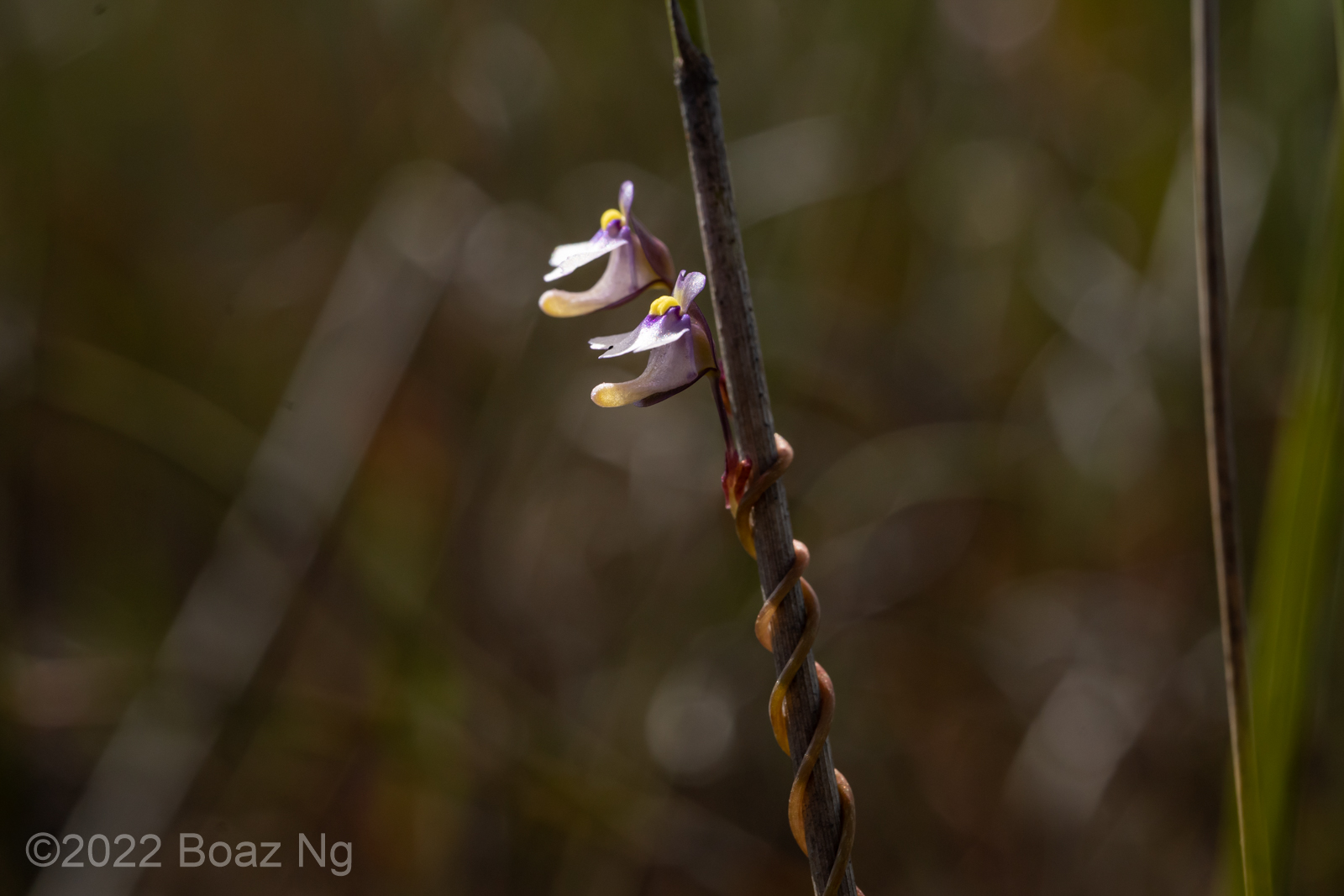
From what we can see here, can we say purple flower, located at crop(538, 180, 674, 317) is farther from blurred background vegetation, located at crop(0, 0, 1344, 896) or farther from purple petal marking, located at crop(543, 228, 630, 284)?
blurred background vegetation, located at crop(0, 0, 1344, 896)

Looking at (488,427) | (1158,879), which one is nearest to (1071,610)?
(1158,879)

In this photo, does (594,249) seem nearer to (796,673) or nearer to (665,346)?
(665,346)

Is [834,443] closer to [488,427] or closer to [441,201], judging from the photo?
[488,427]

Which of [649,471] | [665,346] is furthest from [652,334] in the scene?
[649,471]

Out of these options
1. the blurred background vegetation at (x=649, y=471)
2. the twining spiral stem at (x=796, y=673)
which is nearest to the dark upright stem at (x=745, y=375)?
the twining spiral stem at (x=796, y=673)

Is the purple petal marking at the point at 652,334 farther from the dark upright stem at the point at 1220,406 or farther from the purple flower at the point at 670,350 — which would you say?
the dark upright stem at the point at 1220,406

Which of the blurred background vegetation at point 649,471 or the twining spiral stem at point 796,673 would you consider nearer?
the twining spiral stem at point 796,673
